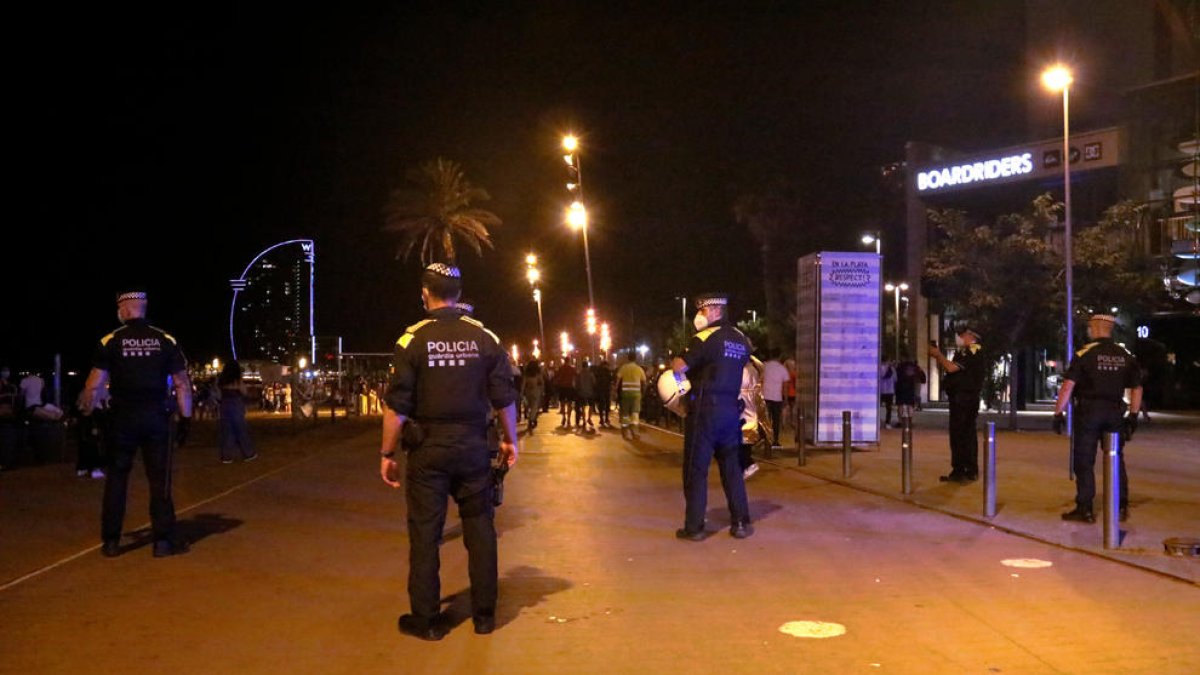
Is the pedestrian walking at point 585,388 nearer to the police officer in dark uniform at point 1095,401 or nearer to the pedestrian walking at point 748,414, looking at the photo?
the pedestrian walking at point 748,414

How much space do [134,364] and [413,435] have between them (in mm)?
3441

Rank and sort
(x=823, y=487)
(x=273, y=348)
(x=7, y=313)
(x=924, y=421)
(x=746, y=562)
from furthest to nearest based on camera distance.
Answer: (x=273, y=348) < (x=7, y=313) < (x=924, y=421) < (x=823, y=487) < (x=746, y=562)

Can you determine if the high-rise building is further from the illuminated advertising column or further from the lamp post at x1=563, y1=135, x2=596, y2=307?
the illuminated advertising column

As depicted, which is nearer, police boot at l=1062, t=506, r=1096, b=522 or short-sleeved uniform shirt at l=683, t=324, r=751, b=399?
short-sleeved uniform shirt at l=683, t=324, r=751, b=399

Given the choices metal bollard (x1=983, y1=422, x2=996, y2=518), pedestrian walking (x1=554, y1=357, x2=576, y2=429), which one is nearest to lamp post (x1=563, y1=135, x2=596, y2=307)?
pedestrian walking (x1=554, y1=357, x2=576, y2=429)

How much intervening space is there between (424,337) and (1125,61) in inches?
1721

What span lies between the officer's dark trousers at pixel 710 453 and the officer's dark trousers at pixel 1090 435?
10.9ft

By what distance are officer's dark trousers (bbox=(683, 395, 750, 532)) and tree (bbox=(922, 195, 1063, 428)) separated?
1790 centimetres

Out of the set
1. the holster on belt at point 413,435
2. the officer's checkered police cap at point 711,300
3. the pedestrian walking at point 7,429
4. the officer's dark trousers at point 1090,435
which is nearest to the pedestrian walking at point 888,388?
the officer's dark trousers at point 1090,435

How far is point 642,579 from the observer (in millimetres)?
7801

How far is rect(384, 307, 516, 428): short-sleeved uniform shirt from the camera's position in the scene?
6188mm

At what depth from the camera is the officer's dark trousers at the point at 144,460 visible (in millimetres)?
8484

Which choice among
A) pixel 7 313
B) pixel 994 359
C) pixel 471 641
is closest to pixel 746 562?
pixel 471 641

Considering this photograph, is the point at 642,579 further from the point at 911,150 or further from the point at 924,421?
the point at 911,150
